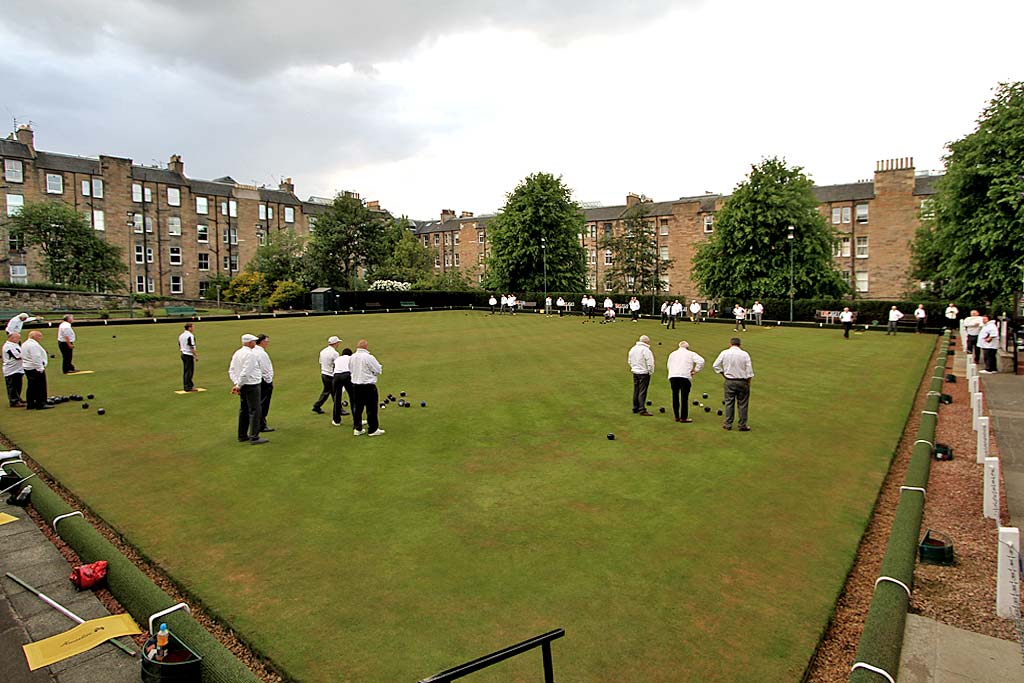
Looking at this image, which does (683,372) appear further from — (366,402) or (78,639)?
(78,639)

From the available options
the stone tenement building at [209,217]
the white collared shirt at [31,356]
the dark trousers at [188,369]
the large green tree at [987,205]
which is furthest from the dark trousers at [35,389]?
the stone tenement building at [209,217]

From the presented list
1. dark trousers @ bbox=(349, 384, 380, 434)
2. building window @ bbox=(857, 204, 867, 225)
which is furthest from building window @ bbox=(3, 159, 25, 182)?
building window @ bbox=(857, 204, 867, 225)

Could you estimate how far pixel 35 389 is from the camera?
47.3 ft

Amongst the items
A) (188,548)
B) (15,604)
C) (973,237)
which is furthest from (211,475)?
(973,237)

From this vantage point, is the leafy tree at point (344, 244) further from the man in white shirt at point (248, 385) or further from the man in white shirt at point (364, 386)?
the man in white shirt at point (364, 386)

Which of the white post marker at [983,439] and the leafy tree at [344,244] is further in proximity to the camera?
the leafy tree at [344,244]

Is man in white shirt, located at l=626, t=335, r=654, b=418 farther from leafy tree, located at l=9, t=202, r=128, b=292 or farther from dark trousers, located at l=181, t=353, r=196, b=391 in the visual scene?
leafy tree, located at l=9, t=202, r=128, b=292

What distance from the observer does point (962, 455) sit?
36.0 feet

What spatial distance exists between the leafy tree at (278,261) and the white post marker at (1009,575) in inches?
A: 2382

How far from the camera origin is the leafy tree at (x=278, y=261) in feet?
197

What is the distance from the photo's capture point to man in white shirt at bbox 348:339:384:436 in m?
11.5

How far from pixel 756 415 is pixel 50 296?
163ft

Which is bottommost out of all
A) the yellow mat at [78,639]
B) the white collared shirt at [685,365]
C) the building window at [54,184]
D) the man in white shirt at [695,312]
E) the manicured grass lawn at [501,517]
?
the yellow mat at [78,639]

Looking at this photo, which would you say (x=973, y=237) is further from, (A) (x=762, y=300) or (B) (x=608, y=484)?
(B) (x=608, y=484)
